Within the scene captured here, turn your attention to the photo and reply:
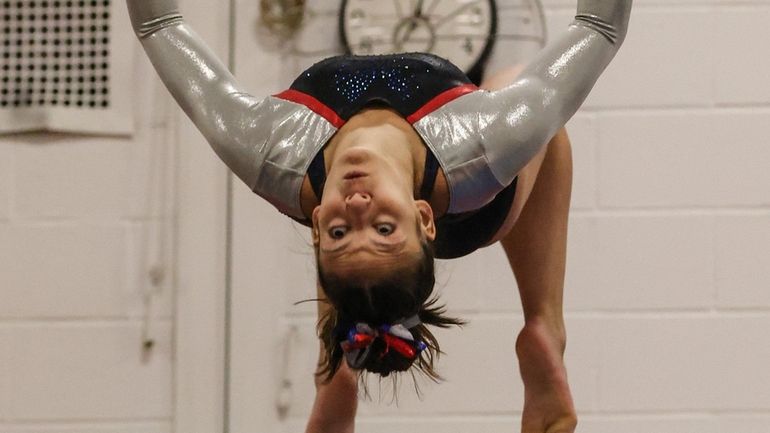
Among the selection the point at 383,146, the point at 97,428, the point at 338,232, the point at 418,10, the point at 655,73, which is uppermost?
the point at 418,10

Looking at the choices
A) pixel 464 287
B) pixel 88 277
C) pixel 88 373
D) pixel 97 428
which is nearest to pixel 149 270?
pixel 88 277

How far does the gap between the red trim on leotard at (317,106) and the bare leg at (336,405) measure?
0.42 m

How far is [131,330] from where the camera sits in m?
2.71

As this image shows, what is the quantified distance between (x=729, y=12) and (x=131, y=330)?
1521 mm

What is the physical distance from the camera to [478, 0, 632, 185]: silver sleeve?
155 centimetres

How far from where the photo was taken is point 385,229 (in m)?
1.48

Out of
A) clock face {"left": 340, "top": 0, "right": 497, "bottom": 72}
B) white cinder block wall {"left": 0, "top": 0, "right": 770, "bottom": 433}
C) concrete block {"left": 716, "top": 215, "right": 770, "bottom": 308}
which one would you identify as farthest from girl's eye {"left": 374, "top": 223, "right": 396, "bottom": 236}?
concrete block {"left": 716, "top": 215, "right": 770, "bottom": 308}

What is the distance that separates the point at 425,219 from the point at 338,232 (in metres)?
0.12

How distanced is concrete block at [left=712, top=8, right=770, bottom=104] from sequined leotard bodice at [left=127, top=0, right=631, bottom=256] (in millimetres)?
1134

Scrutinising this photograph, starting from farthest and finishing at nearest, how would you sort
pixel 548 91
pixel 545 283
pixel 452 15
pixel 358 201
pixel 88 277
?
pixel 88 277 → pixel 452 15 → pixel 545 283 → pixel 548 91 → pixel 358 201

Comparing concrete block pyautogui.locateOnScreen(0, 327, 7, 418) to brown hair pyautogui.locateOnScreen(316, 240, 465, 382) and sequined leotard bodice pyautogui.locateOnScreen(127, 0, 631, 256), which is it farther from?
brown hair pyautogui.locateOnScreen(316, 240, 465, 382)

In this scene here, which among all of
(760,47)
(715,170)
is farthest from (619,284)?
(760,47)

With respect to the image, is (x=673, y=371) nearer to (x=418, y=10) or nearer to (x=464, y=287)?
(x=464, y=287)

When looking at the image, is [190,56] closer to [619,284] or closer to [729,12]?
[619,284]
